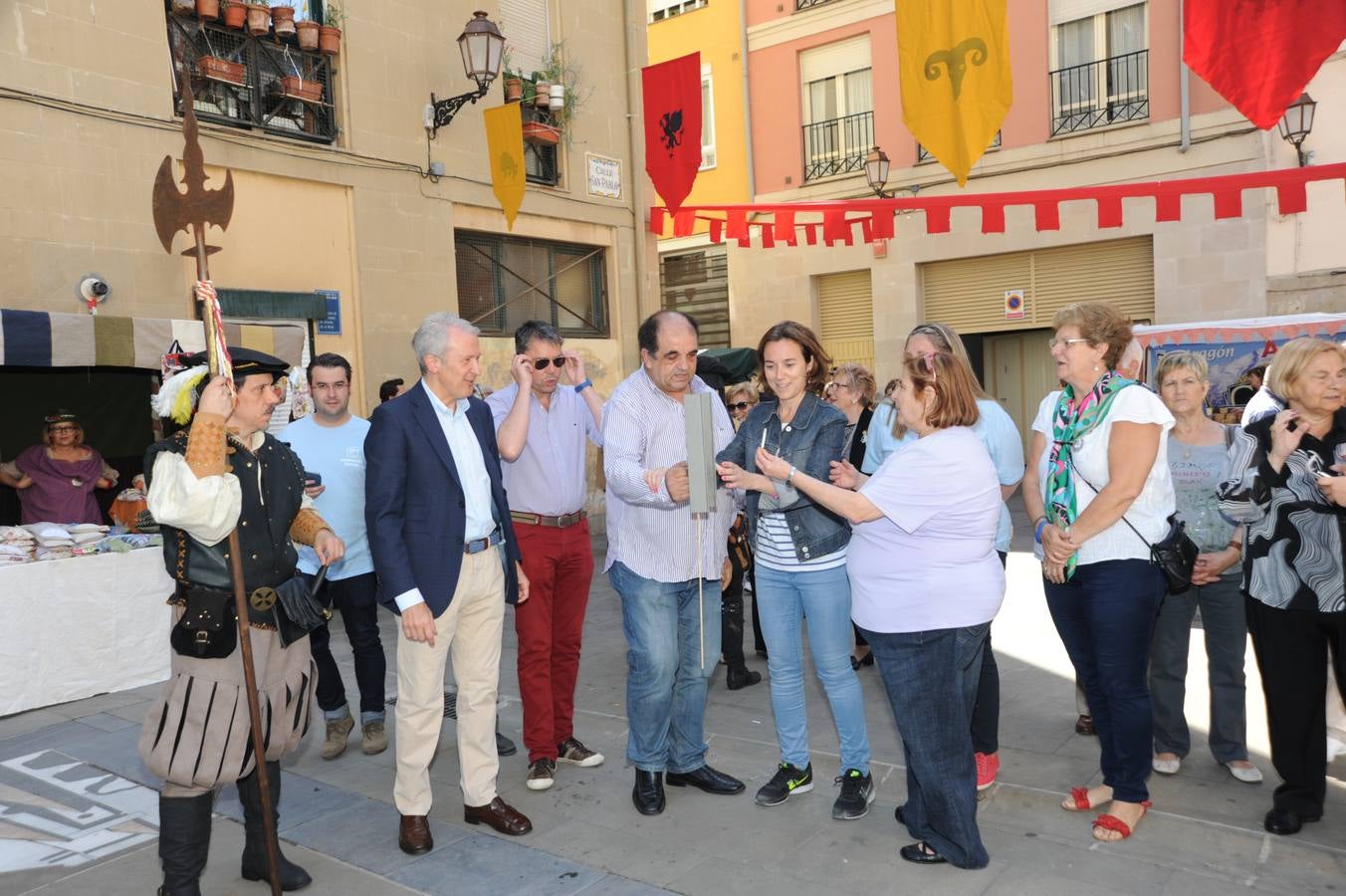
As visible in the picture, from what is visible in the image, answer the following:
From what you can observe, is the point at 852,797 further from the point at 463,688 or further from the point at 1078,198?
the point at 1078,198

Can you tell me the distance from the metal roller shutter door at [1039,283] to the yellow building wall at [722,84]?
13.7 ft

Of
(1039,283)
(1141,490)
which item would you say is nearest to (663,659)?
(1141,490)

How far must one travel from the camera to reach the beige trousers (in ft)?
12.4

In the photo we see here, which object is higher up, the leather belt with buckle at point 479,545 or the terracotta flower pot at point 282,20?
the terracotta flower pot at point 282,20

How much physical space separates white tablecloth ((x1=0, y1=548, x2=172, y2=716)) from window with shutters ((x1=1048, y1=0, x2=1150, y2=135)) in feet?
46.0

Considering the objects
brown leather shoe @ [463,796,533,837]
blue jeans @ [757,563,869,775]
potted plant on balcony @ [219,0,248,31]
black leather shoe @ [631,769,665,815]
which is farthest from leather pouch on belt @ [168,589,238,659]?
potted plant on balcony @ [219,0,248,31]

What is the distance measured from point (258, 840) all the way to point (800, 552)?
2205mm

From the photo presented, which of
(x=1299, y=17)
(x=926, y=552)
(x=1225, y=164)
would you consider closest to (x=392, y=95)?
(x=1299, y=17)

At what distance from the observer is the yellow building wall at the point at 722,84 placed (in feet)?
61.3

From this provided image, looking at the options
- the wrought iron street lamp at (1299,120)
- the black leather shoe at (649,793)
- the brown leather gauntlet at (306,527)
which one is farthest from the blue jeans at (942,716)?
the wrought iron street lamp at (1299,120)

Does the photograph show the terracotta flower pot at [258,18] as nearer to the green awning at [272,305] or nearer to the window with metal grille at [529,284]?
the green awning at [272,305]

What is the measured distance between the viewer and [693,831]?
3906mm

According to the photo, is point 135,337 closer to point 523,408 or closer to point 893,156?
point 523,408

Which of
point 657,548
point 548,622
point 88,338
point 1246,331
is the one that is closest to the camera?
point 657,548
